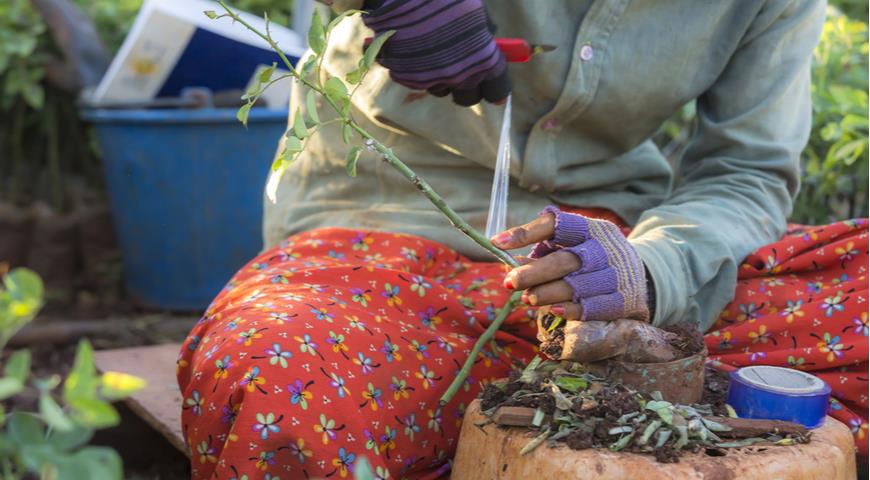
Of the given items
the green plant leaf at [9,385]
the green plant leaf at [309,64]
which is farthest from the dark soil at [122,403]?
the green plant leaf at [9,385]

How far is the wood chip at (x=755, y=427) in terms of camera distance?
142 centimetres

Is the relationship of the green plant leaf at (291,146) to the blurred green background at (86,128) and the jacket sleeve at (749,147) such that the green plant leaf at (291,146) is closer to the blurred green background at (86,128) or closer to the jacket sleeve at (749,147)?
the jacket sleeve at (749,147)

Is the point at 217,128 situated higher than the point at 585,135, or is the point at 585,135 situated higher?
the point at 585,135

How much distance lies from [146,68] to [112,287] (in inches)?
37.3

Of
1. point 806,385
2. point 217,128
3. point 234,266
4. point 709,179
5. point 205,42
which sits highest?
point 709,179

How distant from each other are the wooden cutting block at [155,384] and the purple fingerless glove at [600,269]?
30.6 inches

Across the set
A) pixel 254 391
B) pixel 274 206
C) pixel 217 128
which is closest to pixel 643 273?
pixel 254 391

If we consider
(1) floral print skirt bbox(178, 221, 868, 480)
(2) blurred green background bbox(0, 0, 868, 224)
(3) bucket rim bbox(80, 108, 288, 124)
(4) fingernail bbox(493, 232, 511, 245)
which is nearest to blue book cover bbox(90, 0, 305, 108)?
(3) bucket rim bbox(80, 108, 288, 124)

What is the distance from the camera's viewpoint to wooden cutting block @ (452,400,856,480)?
1.29m

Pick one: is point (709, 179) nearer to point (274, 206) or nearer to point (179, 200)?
point (274, 206)

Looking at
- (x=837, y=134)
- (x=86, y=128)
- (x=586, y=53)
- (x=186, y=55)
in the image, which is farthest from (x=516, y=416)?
(x=86, y=128)

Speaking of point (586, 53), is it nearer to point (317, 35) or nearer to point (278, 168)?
point (317, 35)

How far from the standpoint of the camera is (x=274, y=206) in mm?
2156

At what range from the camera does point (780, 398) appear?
58.2 inches
